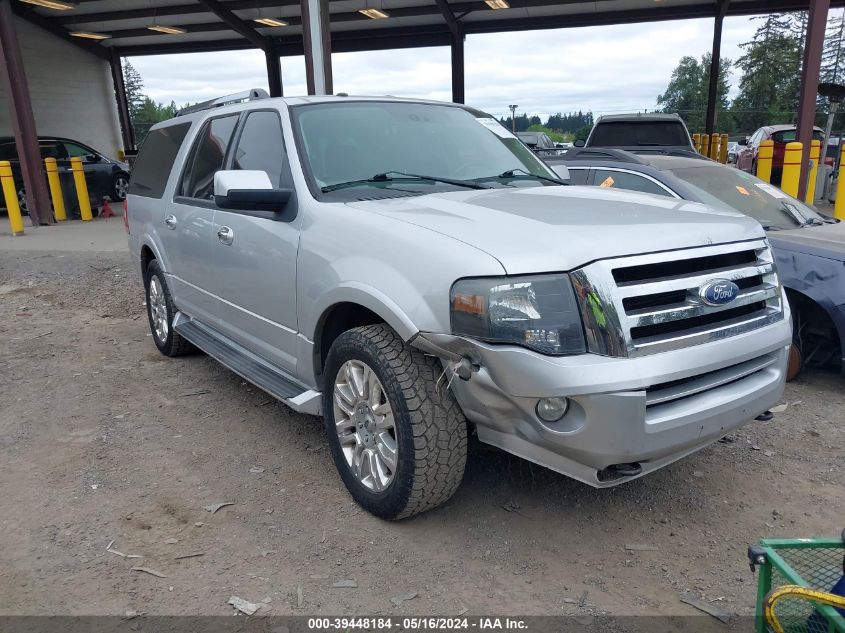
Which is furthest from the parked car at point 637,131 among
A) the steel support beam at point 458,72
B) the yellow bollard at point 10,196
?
the yellow bollard at point 10,196

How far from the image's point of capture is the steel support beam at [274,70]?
73.9ft

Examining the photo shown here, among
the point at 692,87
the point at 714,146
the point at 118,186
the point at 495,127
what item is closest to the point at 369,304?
the point at 495,127

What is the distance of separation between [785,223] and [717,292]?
2988 mm

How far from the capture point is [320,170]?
3.41 meters

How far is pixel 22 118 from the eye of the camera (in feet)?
43.8

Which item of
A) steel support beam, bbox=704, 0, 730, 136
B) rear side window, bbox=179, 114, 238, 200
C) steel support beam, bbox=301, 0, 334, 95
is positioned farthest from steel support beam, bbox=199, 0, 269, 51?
rear side window, bbox=179, 114, 238, 200

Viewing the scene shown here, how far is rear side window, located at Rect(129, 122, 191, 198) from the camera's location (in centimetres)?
500

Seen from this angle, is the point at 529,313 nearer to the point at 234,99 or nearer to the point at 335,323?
the point at 335,323

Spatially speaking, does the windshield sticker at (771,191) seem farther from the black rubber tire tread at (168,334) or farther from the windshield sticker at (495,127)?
the black rubber tire tread at (168,334)

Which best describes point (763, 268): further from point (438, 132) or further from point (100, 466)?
point (100, 466)

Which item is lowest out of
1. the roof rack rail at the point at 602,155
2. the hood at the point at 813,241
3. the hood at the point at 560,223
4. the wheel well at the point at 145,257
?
the wheel well at the point at 145,257

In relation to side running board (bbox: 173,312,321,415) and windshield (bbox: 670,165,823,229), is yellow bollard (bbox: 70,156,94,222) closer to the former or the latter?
side running board (bbox: 173,312,321,415)

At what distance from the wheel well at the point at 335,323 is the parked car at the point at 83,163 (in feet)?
47.3

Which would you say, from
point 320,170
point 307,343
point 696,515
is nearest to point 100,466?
point 307,343
